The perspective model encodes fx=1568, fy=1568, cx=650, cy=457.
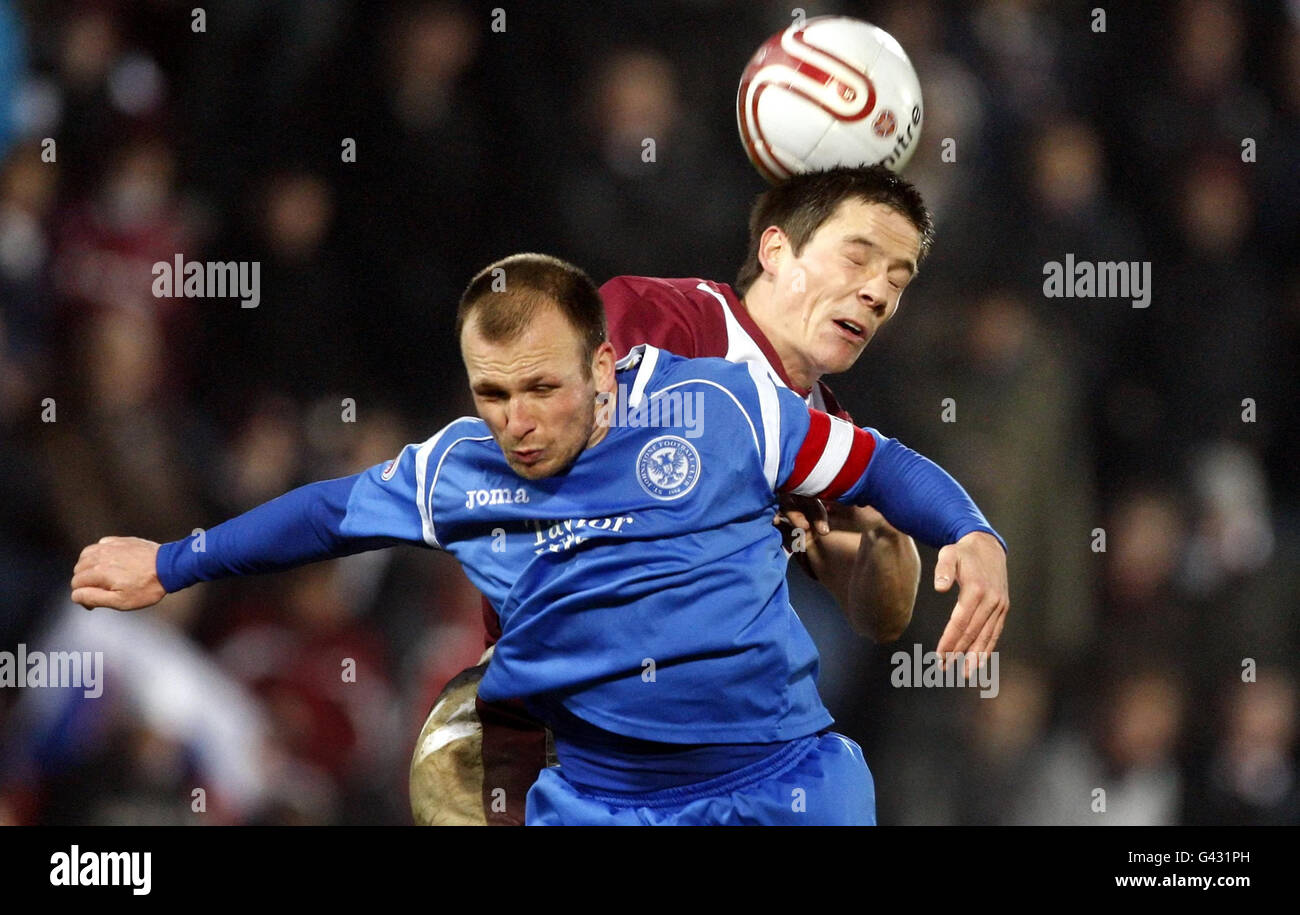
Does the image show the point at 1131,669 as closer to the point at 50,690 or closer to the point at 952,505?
the point at 952,505

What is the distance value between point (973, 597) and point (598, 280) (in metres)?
2.17

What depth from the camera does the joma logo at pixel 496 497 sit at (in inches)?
91.2

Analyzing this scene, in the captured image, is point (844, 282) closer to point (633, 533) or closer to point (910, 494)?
point (910, 494)

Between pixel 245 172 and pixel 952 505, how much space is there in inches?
105

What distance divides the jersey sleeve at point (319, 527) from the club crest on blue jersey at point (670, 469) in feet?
1.12

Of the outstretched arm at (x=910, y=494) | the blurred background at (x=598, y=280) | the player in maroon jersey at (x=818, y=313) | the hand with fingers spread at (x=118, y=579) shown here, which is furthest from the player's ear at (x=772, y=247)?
the hand with fingers spread at (x=118, y=579)

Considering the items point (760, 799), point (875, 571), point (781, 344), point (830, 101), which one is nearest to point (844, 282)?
point (781, 344)

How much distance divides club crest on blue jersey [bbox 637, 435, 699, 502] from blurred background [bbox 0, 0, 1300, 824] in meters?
1.71

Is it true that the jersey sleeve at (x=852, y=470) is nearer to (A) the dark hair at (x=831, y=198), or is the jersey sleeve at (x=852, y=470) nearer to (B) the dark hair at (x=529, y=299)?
(B) the dark hair at (x=529, y=299)

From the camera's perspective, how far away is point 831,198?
115 inches

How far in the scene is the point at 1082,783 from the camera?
417cm

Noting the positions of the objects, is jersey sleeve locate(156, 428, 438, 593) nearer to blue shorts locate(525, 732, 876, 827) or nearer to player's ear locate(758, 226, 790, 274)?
blue shorts locate(525, 732, 876, 827)

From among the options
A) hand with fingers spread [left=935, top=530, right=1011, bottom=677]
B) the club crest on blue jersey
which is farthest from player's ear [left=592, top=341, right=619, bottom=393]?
hand with fingers spread [left=935, top=530, right=1011, bottom=677]

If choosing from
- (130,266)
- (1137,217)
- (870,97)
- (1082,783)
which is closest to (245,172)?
(130,266)
